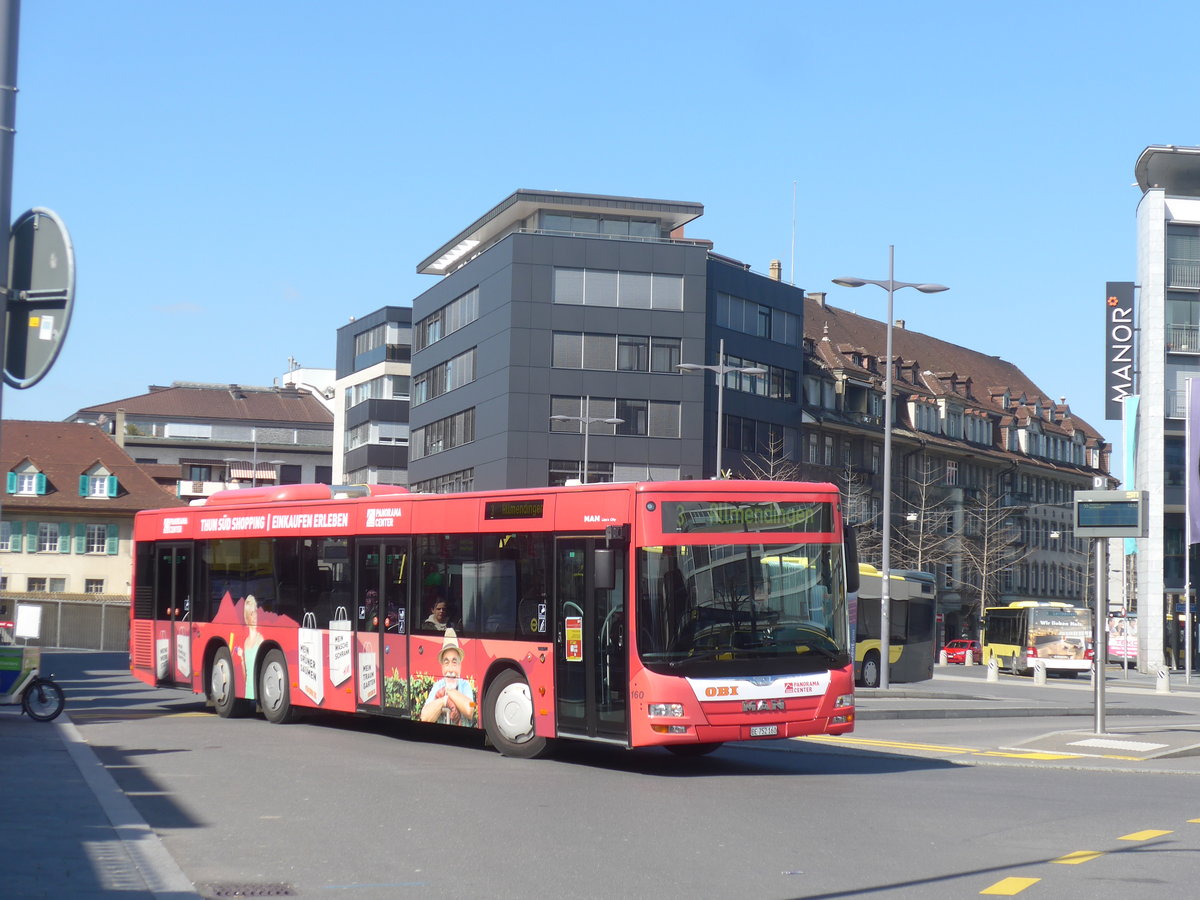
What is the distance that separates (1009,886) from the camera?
9055 millimetres

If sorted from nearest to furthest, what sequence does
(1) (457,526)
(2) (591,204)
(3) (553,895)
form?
(3) (553,895) < (1) (457,526) < (2) (591,204)

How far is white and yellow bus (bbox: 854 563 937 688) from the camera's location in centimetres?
4222

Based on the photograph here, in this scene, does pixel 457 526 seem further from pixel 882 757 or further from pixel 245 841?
pixel 245 841

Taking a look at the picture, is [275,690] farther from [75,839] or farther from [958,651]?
[958,651]

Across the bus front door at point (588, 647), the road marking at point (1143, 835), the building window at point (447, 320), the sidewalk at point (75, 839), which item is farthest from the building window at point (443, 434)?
the road marking at point (1143, 835)

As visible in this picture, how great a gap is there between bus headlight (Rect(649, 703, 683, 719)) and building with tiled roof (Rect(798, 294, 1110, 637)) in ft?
212

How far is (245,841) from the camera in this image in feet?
34.9

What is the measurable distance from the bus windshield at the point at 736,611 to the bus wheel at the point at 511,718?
2101 millimetres

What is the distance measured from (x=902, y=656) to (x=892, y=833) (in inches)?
1273

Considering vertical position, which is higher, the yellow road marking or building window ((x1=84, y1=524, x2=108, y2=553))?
building window ((x1=84, y1=524, x2=108, y2=553))

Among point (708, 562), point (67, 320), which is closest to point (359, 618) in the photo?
point (708, 562)

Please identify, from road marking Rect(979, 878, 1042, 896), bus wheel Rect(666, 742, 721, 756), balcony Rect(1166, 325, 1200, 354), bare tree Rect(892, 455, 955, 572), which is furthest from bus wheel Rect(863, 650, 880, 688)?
bare tree Rect(892, 455, 955, 572)

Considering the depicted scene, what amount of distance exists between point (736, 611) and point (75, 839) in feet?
23.5

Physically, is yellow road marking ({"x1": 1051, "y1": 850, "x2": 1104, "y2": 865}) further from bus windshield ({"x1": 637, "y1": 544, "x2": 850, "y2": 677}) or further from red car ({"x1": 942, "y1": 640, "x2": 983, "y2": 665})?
red car ({"x1": 942, "y1": 640, "x2": 983, "y2": 665})
